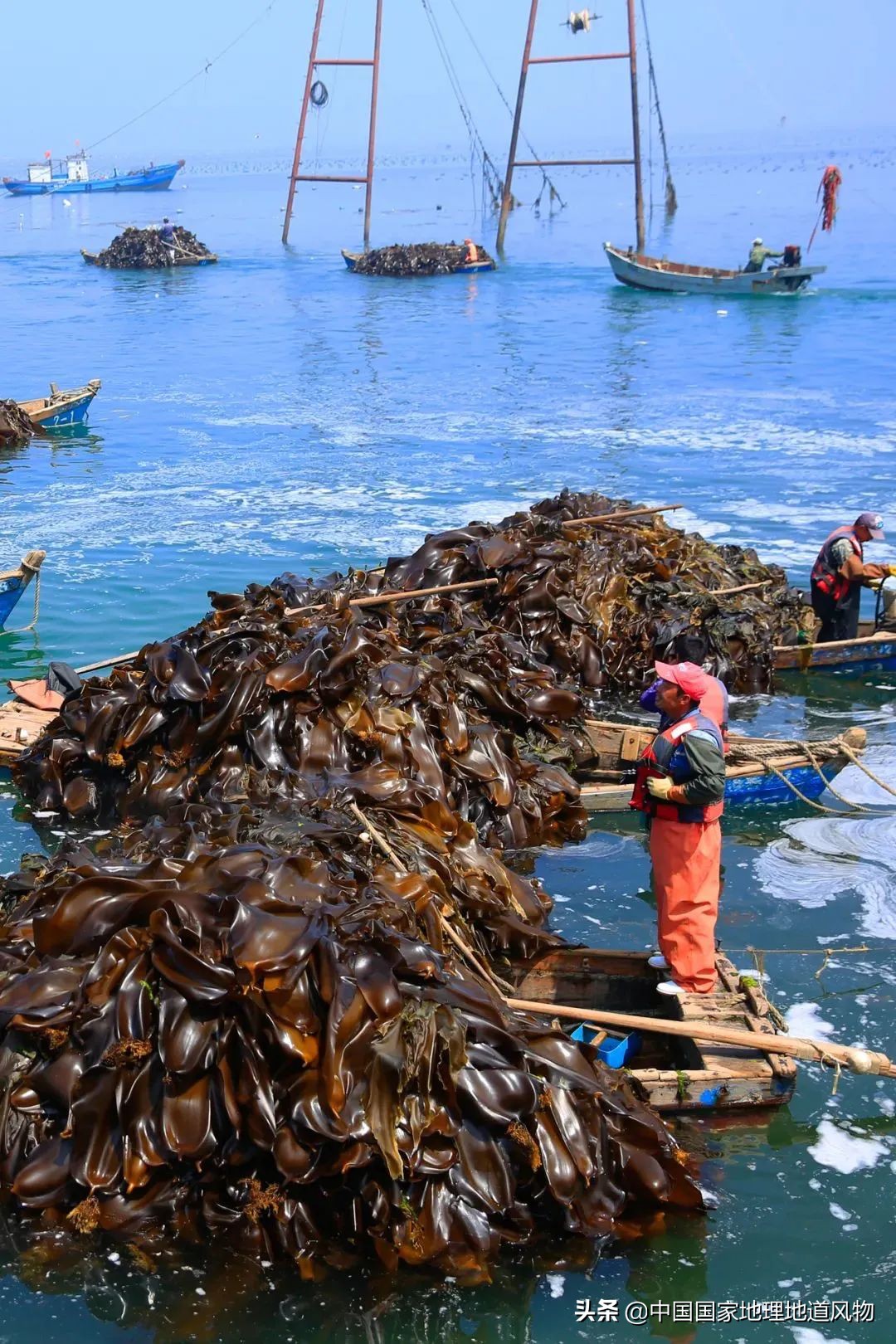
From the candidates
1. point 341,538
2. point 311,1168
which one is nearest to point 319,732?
point 311,1168

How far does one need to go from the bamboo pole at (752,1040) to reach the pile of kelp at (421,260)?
49453 millimetres

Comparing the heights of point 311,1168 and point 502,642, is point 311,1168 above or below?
below

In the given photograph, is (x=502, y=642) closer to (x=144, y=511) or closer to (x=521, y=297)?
(x=144, y=511)

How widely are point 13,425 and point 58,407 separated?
1.05 meters

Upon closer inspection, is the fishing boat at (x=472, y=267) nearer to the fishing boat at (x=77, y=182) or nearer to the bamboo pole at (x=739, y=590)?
the bamboo pole at (x=739, y=590)

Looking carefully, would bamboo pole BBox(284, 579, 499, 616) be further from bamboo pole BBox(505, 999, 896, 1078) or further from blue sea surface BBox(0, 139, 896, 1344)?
bamboo pole BBox(505, 999, 896, 1078)

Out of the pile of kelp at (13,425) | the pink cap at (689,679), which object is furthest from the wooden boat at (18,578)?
the pile of kelp at (13,425)

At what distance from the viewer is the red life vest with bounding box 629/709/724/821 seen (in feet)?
20.0

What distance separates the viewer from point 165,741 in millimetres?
8609

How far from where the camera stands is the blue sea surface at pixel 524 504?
482 cm

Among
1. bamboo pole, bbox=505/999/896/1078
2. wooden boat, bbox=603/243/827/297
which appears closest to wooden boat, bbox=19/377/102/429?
bamboo pole, bbox=505/999/896/1078

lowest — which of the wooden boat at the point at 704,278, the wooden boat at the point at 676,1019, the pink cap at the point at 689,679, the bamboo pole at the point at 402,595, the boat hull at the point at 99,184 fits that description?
the wooden boat at the point at 676,1019

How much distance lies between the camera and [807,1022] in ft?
21.4

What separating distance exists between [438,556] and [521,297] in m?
38.3
